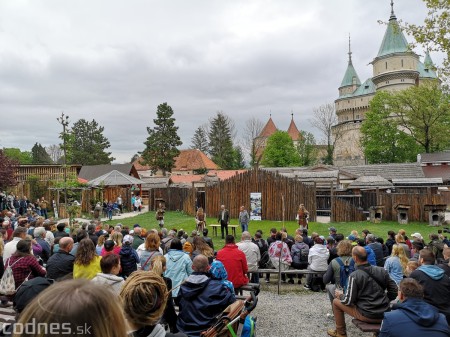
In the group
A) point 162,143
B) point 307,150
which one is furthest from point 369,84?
point 162,143

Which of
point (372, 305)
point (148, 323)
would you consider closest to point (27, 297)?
point (148, 323)

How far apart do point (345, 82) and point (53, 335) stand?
90.5 metres

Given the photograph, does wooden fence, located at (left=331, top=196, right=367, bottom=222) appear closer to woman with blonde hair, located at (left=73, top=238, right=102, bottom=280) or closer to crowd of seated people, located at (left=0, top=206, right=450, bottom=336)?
crowd of seated people, located at (left=0, top=206, right=450, bottom=336)

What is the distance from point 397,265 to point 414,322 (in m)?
3.78

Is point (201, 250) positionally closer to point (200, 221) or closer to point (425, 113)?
point (200, 221)

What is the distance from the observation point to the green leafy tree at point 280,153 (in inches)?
2384

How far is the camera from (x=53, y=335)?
3.89 ft

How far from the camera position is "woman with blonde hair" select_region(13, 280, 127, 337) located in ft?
3.88

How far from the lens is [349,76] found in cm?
8350

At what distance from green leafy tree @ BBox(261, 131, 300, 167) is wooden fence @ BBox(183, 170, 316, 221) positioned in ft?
123

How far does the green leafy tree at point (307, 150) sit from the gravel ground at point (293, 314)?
5577 centimetres

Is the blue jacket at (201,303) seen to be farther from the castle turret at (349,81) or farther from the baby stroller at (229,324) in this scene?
the castle turret at (349,81)

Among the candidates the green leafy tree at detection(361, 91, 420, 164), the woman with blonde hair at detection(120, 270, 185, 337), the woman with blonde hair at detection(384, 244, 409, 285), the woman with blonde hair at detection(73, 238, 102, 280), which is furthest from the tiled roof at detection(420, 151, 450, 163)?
the woman with blonde hair at detection(120, 270, 185, 337)

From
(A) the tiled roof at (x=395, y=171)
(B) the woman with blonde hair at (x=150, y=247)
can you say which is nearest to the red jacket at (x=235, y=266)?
(B) the woman with blonde hair at (x=150, y=247)
